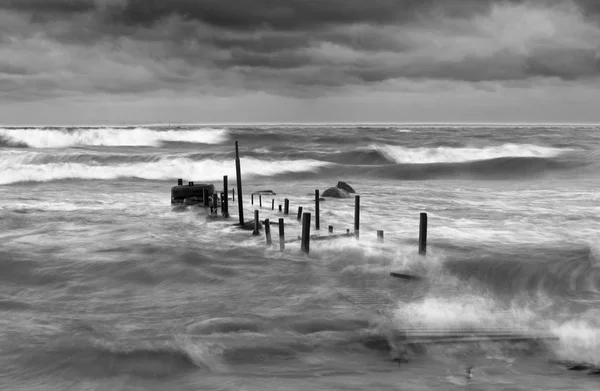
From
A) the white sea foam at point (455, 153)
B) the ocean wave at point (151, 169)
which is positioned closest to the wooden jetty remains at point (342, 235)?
the ocean wave at point (151, 169)

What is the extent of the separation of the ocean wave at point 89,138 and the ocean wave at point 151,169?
37.8 meters

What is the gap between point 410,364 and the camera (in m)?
8.99

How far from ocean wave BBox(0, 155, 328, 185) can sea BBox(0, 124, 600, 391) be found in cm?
1477

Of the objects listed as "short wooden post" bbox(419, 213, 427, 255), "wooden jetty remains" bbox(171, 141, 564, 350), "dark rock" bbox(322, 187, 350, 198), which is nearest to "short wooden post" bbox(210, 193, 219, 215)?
"wooden jetty remains" bbox(171, 141, 564, 350)

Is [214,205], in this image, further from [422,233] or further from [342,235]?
[422,233]

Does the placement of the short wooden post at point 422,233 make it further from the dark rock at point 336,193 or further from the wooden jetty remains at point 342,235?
the dark rock at point 336,193

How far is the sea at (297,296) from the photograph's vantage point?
8.97 m

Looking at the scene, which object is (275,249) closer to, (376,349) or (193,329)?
(193,329)

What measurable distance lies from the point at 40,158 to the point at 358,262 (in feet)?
139

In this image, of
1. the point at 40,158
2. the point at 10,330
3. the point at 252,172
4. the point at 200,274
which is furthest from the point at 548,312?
the point at 40,158

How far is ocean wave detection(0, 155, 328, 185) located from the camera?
4450 centimetres

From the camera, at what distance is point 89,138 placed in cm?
8925

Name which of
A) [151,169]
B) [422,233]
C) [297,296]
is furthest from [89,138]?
[297,296]

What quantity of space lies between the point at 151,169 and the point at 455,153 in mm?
35892
